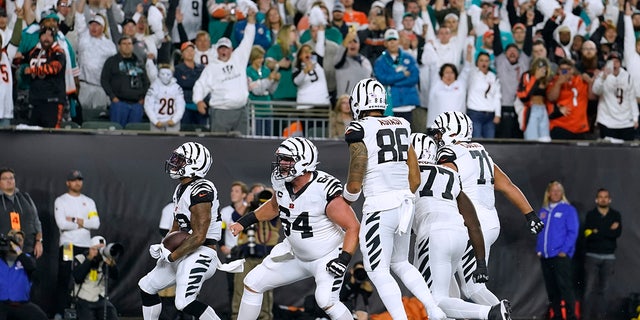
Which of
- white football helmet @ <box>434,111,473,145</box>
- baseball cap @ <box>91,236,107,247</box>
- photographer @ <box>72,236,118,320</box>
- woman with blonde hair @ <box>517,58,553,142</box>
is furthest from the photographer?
woman with blonde hair @ <box>517,58,553,142</box>

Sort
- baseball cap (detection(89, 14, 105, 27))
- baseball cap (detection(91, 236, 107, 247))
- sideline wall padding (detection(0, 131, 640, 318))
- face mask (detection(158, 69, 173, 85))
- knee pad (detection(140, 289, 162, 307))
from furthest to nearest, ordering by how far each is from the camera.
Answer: baseball cap (detection(89, 14, 105, 27))
face mask (detection(158, 69, 173, 85))
sideline wall padding (detection(0, 131, 640, 318))
baseball cap (detection(91, 236, 107, 247))
knee pad (detection(140, 289, 162, 307))

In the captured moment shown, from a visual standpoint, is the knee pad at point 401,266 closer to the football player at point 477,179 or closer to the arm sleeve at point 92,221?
the football player at point 477,179

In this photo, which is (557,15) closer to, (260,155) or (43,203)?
(260,155)

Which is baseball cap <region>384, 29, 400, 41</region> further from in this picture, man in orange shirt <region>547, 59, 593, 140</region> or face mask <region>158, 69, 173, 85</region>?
face mask <region>158, 69, 173, 85</region>

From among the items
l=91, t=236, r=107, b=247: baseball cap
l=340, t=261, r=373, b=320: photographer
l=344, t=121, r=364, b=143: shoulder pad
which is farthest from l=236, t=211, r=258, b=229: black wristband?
l=91, t=236, r=107, b=247: baseball cap

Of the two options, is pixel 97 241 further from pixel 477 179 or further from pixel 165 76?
pixel 477 179

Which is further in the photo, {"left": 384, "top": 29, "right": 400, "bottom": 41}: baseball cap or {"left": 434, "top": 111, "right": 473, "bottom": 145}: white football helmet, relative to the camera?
{"left": 384, "top": 29, "right": 400, "bottom": 41}: baseball cap

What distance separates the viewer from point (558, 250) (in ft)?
63.4

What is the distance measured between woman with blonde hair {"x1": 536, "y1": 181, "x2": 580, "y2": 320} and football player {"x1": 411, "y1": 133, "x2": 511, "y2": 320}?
18.7 ft

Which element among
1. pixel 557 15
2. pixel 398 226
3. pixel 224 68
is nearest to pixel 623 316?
pixel 557 15

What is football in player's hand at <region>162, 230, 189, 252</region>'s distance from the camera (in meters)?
13.6

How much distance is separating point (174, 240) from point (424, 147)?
8.61 ft

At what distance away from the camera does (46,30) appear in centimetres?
1858

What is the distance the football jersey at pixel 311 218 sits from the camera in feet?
42.8
